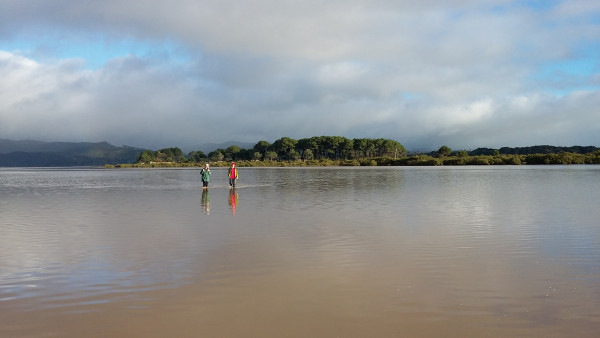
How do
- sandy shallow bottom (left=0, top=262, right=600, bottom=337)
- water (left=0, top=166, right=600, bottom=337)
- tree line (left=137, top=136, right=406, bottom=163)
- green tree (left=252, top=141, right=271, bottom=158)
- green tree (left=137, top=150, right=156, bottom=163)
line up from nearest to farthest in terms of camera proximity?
sandy shallow bottom (left=0, top=262, right=600, bottom=337) → water (left=0, top=166, right=600, bottom=337) → tree line (left=137, top=136, right=406, bottom=163) → green tree (left=252, top=141, right=271, bottom=158) → green tree (left=137, top=150, right=156, bottom=163)

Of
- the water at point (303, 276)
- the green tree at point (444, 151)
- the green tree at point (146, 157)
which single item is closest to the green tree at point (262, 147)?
the green tree at point (146, 157)

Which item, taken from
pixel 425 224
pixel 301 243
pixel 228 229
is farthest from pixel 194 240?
pixel 425 224

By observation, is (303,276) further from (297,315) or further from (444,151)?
(444,151)

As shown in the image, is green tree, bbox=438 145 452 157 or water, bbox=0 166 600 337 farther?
green tree, bbox=438 145 452 157

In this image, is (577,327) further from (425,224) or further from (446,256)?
(425,224)

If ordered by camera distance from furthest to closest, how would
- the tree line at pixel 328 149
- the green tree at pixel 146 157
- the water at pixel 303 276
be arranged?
the green tree at pixel 146 157 → the tree line at pixel 328 149 → the water at pixel 303 276

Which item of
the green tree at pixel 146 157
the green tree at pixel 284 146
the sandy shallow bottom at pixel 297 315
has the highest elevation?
the green tree at pixel 284 146

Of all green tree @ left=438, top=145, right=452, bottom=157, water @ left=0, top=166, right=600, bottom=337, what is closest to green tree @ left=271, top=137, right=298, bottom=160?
green tree @ left=438, top=145, right=452, bottom=157

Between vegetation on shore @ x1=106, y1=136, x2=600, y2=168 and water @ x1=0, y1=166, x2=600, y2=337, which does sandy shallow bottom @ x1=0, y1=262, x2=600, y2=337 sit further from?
vegetation on shore @ x1=106, y1=136, x2=600, y2=168

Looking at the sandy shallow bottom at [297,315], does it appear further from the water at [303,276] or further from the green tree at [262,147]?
the green tree at [262,147]

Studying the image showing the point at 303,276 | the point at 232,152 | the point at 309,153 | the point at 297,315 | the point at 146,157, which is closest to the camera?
the point at 297,315

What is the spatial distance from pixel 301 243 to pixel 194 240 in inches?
109

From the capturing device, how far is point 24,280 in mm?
7754

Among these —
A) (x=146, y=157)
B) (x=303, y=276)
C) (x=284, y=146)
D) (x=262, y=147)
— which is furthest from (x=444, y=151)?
(x=303, y=276)
